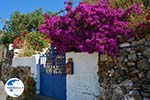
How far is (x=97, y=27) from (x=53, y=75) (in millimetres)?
4746

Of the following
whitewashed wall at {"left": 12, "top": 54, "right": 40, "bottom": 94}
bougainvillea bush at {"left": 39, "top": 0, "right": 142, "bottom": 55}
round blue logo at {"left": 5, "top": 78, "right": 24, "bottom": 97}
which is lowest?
round blue logo at {"left": 5, "top": 78, "right": 24, "bottom": 97}

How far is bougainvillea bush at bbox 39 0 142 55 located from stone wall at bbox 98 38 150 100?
0.33 meters

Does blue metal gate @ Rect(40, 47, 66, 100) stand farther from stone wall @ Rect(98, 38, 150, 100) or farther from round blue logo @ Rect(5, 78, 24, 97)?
round blue logo @ Rect(5, 78, 24, 97)

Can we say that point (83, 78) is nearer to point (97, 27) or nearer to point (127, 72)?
point (97, 27)

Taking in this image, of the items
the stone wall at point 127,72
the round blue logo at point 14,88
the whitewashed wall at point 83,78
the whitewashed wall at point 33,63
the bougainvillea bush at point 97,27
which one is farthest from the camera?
the whitewashed wall at point 33,63

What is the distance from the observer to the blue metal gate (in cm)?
1402

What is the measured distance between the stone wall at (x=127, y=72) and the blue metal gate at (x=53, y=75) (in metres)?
3.26

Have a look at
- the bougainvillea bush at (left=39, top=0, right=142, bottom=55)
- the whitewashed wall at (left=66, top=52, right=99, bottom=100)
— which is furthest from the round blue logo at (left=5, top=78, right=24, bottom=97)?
the whitewashed wall at (left=66, top=52, right=99, bottom=100)

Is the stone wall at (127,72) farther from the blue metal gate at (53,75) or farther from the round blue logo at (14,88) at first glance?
the blue metal gate at (53,75)

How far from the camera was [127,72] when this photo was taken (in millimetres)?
10062

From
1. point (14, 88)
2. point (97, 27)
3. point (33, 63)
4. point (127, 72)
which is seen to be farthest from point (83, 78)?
point (33, 63)

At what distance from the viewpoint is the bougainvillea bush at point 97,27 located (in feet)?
34.1

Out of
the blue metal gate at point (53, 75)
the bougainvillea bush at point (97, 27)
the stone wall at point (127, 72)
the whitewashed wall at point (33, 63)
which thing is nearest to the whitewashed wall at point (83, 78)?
the stone wall at point (127, 72)

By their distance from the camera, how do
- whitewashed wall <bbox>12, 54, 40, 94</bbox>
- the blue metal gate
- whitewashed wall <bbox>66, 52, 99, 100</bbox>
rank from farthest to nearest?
whitewashed wall <bbox>12, 54, 40, 94</bbox>, the blue metal gate, whitewashed wall <bbox>66, 52, 99, 100</bbox>
